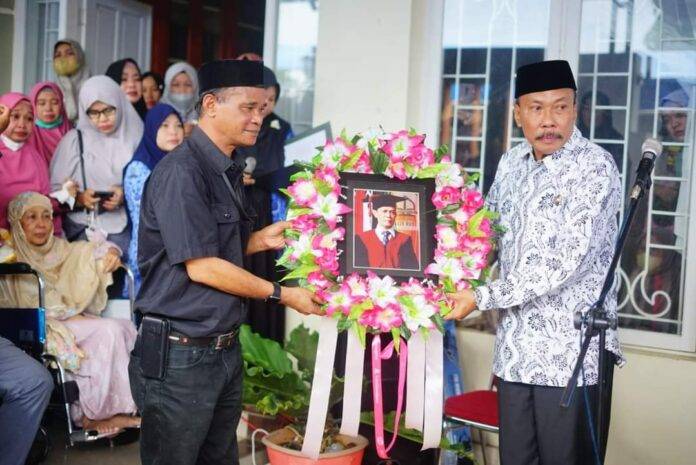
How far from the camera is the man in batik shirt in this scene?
8.61ft

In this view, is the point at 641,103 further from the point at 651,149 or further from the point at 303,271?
the point at 303,271

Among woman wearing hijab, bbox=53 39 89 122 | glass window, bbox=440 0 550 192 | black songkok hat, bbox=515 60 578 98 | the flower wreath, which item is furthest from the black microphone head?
woman wearing hijab, bbox=53 39 89 122

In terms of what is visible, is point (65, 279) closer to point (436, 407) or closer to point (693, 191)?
point (436, 407)

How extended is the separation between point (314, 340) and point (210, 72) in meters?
1.75

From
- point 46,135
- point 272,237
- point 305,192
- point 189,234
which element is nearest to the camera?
point 189,234

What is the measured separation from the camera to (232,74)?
263 cm

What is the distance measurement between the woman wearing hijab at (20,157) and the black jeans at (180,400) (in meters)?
2.18

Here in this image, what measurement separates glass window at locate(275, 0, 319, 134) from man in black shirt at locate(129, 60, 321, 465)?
305cm

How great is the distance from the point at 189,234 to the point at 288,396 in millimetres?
1556

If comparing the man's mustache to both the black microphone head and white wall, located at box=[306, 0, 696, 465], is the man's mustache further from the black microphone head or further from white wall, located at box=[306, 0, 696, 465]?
white wall, located at box=[306, 0, 696, 465]

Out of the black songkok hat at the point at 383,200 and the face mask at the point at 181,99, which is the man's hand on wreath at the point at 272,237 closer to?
the black songkok hat at the point at 383,200

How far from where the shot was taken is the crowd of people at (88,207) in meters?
4.19

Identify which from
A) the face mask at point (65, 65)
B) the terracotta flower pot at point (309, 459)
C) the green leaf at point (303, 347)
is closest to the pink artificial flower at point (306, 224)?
the terracotta flower pot at point (309, 459)

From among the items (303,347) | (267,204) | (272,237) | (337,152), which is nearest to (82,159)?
(267,204)
